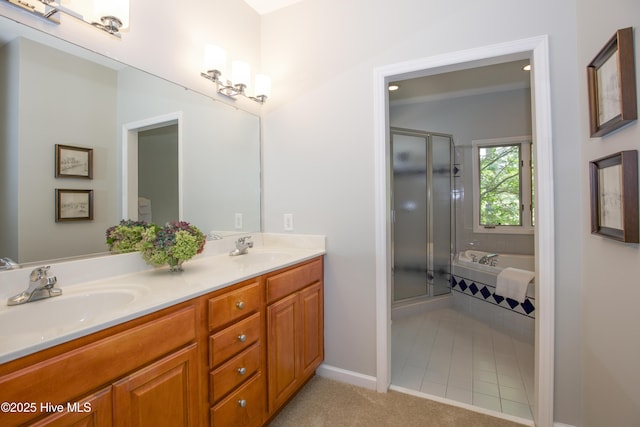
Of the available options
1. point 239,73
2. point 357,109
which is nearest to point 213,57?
point 239,73

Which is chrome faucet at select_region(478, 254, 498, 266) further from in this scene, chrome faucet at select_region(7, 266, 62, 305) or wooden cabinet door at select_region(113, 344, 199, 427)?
chrome faucet at select_region(7, 266, 62, 305)

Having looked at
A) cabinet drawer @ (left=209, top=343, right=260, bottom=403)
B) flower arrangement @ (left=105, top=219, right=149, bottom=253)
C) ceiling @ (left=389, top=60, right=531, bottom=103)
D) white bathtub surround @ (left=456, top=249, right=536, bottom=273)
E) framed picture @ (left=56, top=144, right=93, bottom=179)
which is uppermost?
ceiling @ (left=389, top=60, right=531, bottom=103)

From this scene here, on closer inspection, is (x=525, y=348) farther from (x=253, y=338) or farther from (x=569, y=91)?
(x=253, y=338)

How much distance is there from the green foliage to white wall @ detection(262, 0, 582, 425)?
96.1 inches

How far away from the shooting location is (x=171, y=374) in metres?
1.02

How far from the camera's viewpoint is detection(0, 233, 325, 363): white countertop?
2.50 feet

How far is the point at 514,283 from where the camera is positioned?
2686 mm

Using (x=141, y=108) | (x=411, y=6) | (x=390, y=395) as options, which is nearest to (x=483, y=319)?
(x=390, y=395)

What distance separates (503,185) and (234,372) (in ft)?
12.5

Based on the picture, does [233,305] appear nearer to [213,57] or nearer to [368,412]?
[368,412]

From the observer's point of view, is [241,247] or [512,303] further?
[512,303]

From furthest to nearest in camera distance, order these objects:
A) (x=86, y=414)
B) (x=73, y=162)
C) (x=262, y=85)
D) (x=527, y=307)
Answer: (x=527, y=307) < (x=262, y=85) < (x=73, y=162) < (x=86, y=414)

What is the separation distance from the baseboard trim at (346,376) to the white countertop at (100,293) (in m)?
0.88

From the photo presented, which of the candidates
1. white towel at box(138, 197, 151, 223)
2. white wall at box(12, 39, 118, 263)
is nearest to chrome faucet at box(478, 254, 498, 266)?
white towel at box(138, 197, 151, 223)
